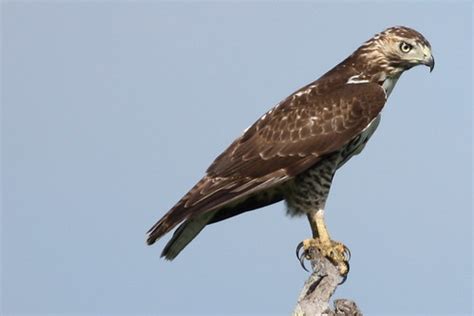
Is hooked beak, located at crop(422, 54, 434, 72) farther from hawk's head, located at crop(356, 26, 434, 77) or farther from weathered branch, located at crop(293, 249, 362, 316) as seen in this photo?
weathered branch, located at crop(293, 249, 362, 316)

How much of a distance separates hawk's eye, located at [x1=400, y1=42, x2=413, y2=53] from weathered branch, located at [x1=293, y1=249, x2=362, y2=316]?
2886 millimetres

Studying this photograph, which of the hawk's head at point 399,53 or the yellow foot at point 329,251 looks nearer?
the yellow foot at point 329,251

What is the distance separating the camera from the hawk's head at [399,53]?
37.9 ft

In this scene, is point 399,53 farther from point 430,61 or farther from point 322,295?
point 322,295

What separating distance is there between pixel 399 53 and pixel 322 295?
11.9 ft

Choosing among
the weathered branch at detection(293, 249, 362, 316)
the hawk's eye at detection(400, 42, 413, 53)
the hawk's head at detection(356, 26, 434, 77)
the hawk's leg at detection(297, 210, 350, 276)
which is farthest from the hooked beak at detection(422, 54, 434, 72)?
the weathered branch at detection(293, 249, 362, 316)

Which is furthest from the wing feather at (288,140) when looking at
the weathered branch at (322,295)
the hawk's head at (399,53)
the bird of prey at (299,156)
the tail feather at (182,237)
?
the weathered branch at (322,295)

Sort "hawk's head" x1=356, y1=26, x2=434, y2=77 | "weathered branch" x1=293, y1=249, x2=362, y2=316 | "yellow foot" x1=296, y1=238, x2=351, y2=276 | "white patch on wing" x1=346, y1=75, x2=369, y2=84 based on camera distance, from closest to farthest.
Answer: "weathered branch" x1=293, y1=249, x2=362, y2=316, "yellow foot" x1=296, y1=238, x2=351, y2=276, "white patch on wing" x1=346, y1=75, x2=369, y2=84, "hawk's head" x1=356, y1=26, x2=434, y2=77

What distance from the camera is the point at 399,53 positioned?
11.6 m

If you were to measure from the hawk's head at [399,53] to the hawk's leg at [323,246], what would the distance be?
6.01ft

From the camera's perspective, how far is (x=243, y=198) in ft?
35.5

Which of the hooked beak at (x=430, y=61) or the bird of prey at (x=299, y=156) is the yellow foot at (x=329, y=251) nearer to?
the bird of prey at (x=299, y=156)

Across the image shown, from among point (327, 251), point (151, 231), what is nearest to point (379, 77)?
point (327, 251)

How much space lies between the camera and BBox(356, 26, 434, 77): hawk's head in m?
11.6
